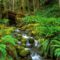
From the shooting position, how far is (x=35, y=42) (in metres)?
13.4

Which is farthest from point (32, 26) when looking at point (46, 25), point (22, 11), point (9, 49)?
point (22, 11)

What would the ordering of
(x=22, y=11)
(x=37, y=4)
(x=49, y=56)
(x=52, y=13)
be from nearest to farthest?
(x=49, y=56) → (x=52, y=13) → (x=37, y=4) → (x=22, y=11)

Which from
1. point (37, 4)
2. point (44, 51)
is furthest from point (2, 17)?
point (44, 51)

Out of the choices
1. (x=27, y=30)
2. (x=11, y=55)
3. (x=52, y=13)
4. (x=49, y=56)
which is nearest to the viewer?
(x=11, y=55)

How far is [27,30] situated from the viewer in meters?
16.8

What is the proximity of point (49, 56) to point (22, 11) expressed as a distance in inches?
635

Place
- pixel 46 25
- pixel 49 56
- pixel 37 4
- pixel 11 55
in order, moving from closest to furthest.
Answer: pixel 11 55 → pixel 49 56 → pixel 46 25 → pixel 37 4

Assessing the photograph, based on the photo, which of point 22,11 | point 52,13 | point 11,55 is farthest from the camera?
point 22,11

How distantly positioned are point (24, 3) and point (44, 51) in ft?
49.1

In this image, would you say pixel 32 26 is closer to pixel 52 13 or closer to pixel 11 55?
pixel 52 13

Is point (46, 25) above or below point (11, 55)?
above

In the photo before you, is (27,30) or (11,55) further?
(27,30)

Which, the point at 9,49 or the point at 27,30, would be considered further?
the point at 27,30

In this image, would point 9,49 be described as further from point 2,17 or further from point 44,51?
point 2,17
